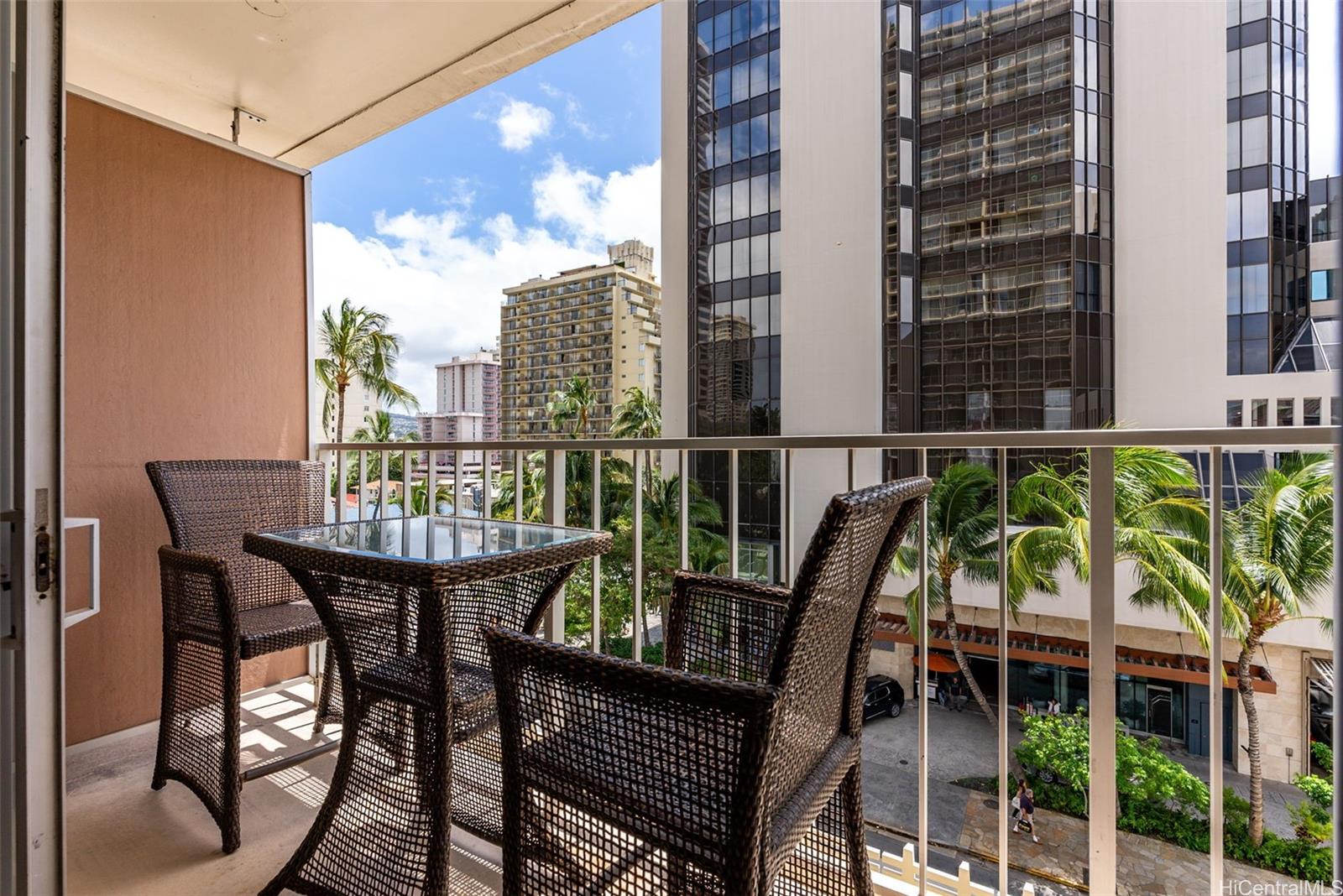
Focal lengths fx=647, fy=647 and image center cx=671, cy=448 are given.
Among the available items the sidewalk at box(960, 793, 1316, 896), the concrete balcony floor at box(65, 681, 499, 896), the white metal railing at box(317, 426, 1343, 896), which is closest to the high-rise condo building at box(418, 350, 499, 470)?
the sidewalk at box(960, 793, 1316, 896)

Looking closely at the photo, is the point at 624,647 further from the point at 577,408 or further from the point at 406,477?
the point at 406,477

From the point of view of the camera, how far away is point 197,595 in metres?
1.98

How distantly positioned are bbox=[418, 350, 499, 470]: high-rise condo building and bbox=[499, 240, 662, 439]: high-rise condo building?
1.61ft

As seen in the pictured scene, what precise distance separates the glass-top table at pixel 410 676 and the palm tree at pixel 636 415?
67.0 feet

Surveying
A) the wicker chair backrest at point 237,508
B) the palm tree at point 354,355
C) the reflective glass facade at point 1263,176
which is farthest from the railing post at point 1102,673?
the palm tree at point 354,355

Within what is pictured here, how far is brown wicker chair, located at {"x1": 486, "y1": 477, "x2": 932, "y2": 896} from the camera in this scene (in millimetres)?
947

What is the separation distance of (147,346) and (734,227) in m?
18.3

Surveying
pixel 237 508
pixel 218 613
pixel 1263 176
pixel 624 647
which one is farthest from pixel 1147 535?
pixel 624 647

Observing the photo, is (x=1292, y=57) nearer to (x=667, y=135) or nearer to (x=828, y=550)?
(x=667, y=135)

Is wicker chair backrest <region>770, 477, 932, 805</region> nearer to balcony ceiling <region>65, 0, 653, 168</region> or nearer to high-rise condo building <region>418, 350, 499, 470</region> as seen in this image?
balcony ceiling <region>65, 0, 653, 168</region>

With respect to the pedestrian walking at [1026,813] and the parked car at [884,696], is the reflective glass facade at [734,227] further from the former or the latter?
the pedestrian walking at [1026,813]

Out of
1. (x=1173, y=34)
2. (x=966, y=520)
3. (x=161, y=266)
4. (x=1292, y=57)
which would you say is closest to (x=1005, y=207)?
(x=1173, y=34)

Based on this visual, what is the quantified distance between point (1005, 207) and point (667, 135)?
402 inches

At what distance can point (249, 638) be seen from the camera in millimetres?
1948
